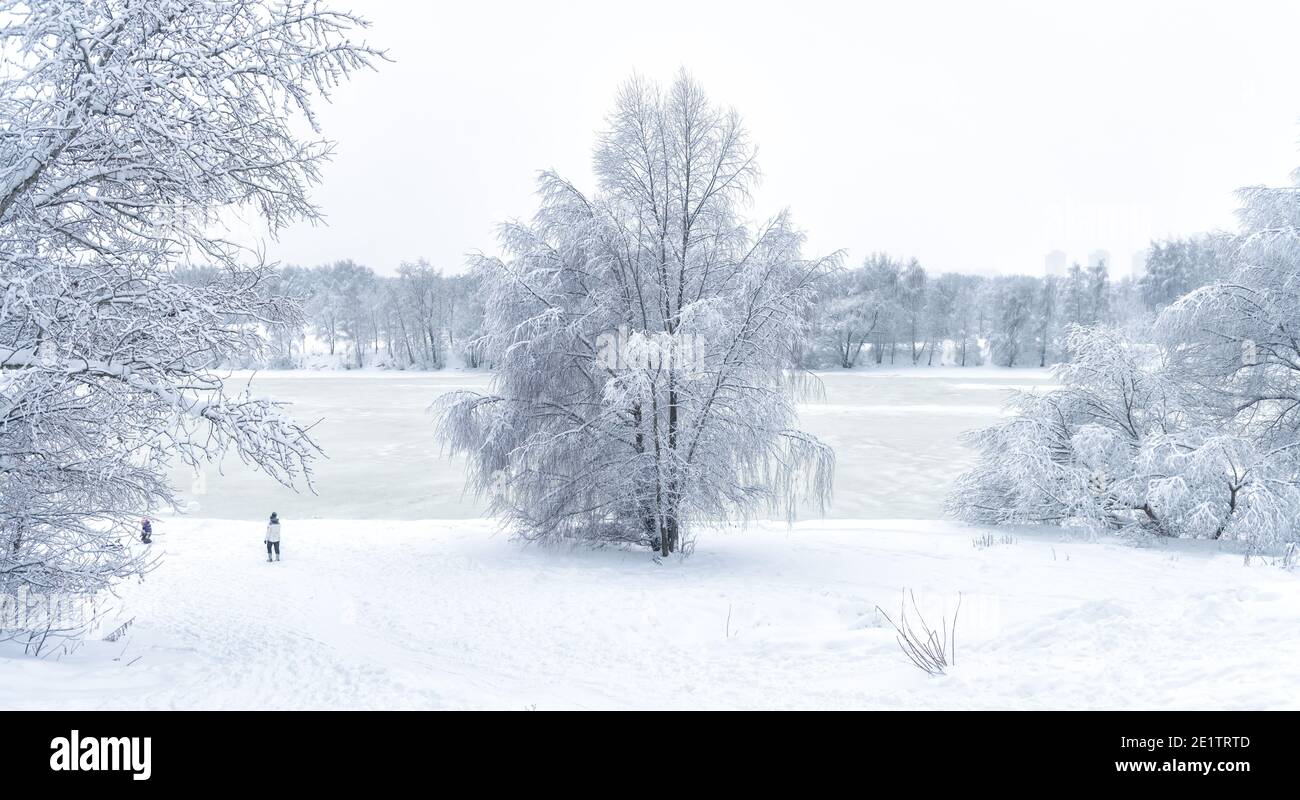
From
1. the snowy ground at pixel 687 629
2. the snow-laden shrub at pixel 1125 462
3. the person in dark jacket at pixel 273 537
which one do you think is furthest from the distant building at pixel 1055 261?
the person in dark jacket at pixel 273 537

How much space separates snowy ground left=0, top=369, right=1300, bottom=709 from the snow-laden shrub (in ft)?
2.75

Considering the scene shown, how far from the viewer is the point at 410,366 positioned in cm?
8419

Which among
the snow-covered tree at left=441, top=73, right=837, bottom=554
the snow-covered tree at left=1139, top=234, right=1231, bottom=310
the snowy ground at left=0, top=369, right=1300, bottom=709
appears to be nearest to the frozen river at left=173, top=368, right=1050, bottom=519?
the snowy ground at left=0, top=369, right=1300, bottom=709

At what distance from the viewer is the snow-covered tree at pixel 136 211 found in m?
4.55

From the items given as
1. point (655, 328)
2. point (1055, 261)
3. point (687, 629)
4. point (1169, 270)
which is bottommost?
point (687, 629)

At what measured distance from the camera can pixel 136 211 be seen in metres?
5.93

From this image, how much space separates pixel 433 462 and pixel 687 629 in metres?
19.6

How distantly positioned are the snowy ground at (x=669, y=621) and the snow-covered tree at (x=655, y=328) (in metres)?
1.56

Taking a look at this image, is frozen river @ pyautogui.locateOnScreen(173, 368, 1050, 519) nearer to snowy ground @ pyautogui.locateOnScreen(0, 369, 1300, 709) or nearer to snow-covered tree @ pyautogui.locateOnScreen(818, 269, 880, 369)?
snowy ground @ pyautogui.locateOnScreen(0, 369, 1300, 709)

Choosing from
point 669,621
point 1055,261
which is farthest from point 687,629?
point 1055,261

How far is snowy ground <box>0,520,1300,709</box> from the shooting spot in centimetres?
523

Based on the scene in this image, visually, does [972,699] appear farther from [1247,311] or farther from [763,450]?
[1247,311]

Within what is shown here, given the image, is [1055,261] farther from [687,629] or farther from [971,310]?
[687,629]
